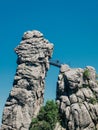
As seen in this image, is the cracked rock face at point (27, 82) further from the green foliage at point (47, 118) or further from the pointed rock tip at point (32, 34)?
the green foliage at point (47, 118)

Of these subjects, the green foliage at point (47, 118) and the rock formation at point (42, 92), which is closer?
the green foliage at point (47, 118)

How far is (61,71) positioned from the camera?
12431cm

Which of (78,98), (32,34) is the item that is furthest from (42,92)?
(32,34)

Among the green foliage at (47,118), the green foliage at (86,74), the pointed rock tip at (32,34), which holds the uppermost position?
the pointed rock tip at (32,34)

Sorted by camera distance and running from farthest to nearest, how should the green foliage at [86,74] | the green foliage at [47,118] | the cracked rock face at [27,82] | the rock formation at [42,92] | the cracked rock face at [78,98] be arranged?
the green foliage at [86,74] < the cracked rock face at [27,82] < the rock formation at [42,92] < the green foliage at [47,118] < the cracked rock face at [78,98]

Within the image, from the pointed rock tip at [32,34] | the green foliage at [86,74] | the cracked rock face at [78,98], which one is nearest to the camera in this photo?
the cracked rock face at [78,98]

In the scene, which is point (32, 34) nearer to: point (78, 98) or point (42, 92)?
point (42, 92)

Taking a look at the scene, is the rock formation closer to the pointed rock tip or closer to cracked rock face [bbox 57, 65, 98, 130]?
cracked rock face [bbox 57, 65, 98, 130]

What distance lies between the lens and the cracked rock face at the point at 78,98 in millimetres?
110750

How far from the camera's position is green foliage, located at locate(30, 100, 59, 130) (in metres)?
112

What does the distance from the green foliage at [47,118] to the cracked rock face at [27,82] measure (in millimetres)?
2938

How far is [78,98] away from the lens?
11450 centimetres

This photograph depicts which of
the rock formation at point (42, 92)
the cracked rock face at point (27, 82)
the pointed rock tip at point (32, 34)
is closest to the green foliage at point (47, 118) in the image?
the rock formation at point (42, 92)

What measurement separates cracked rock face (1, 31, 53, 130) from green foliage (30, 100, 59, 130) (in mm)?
2938
